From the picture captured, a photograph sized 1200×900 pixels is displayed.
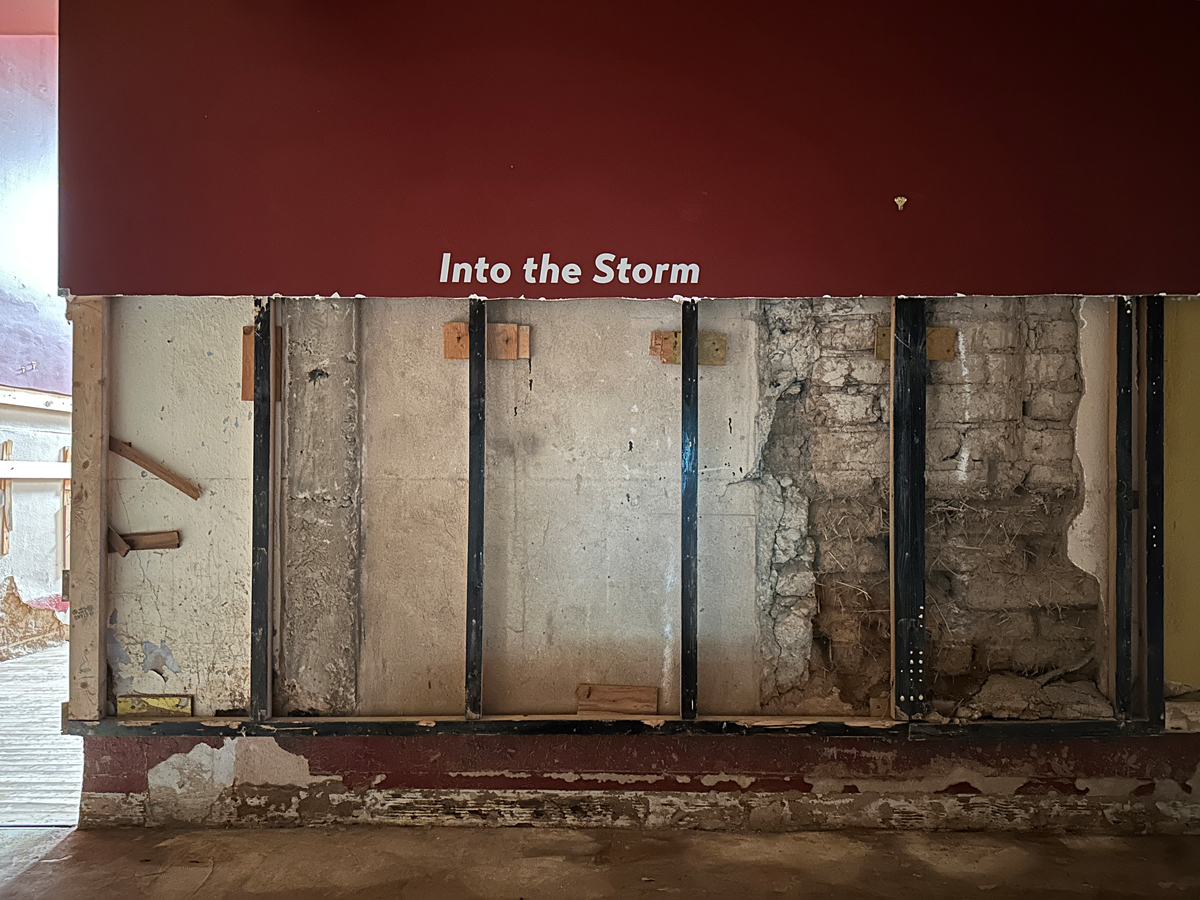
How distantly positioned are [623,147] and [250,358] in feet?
5.54

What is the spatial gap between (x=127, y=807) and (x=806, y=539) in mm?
2906

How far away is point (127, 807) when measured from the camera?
2.95 meters

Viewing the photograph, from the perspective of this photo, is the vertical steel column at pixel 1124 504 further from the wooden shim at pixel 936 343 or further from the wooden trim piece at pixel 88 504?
the wooden trim piece at pixel 88 504

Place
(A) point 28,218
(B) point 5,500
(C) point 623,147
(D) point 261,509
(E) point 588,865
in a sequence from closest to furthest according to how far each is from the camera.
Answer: (E) point 588,865
(C) point 623,147
(D) point 261,509
(B) point 5,500
(A) point 28,218

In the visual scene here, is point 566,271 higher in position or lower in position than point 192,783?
higher

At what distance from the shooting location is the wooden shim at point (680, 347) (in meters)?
3.00

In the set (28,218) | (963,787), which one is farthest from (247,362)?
(28,218)

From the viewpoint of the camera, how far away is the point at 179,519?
9.80 feet

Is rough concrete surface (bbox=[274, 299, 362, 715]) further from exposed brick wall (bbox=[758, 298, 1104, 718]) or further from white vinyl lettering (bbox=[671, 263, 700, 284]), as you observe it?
exposed brick wall (bbox=[758, 298, 1104, 718])

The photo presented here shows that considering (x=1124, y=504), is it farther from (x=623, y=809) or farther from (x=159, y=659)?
(x=159, y=659)

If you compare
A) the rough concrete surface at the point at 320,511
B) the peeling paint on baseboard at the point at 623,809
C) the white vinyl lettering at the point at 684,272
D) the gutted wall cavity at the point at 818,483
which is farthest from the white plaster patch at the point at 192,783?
the white vinyl lettering at the point at 684,272

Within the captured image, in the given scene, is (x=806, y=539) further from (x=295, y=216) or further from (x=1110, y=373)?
(x=295, y=216)

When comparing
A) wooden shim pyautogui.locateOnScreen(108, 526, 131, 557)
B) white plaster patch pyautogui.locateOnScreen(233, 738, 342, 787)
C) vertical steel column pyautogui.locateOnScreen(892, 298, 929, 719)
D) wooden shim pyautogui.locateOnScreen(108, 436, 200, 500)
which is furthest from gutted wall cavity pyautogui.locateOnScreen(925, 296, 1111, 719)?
wooden shim pyautogui.locateOnScreen(108, 526, 131, 557)

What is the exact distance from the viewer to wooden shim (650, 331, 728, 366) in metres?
3.00
